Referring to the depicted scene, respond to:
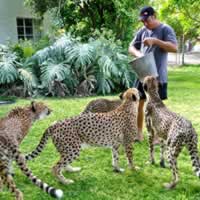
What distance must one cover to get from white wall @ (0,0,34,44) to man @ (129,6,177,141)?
11741 mm

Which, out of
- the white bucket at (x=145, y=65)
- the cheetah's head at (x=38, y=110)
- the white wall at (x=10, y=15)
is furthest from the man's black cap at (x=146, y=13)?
the white wall at (x=10, y=15)

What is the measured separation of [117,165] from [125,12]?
393 inches

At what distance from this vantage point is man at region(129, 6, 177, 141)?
5.41 metres

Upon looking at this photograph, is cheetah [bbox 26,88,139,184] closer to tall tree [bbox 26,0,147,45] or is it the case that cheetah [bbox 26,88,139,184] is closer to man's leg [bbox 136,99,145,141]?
man's leg [bbox 136,99,145,141]

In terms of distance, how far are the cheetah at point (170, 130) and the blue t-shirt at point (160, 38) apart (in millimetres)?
736

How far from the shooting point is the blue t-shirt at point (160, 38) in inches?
215

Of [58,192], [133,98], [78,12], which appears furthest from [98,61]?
[58,192]

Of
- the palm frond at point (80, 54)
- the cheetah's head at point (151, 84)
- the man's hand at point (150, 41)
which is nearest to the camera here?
the cheetah's head at point (151, 84)

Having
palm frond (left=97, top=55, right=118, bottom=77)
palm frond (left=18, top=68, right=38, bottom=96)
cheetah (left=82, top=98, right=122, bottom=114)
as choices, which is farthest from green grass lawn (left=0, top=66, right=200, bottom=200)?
palm frond (left=97, top=55, right=118, bottom=77)

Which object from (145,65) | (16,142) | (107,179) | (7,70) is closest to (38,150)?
(16,142)

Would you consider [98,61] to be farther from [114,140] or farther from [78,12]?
[114,140]

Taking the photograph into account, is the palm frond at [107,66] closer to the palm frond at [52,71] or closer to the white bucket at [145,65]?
the palm frond at [52,71]

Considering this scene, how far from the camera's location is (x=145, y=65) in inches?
204

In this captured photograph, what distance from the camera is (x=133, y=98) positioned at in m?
5.11
